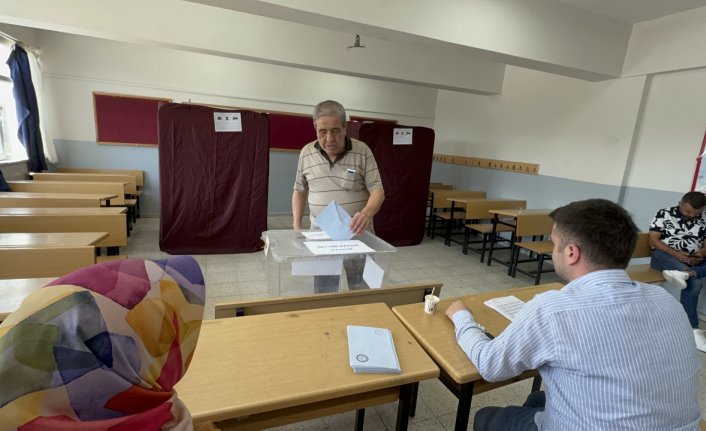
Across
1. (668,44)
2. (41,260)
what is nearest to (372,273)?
(41,260)

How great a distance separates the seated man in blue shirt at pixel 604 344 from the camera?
0.80 m

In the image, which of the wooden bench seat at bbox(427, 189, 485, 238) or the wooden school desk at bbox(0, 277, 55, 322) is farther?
the wooden bench seat at bbox(427, 189, 485, 238)

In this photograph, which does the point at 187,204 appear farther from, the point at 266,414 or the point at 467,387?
the point at 467,387

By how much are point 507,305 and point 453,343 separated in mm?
454

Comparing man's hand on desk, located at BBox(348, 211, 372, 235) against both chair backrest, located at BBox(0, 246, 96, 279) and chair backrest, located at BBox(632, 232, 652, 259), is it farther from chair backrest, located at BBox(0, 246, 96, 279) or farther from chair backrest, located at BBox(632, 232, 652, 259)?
chair backrest, located at BBox(632, 232, 652, 259)

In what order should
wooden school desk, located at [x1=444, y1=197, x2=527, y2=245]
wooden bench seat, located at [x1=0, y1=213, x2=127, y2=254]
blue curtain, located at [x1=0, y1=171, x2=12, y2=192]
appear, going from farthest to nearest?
wooden school desk, located at [x1=444, y1=197, x2=527, y2=245], blue curtain, located at [x1=0, y1=171, x2=12, y2=192], wooden bench seat, located at [x1=0, y1=213, x2=127, y2=254]

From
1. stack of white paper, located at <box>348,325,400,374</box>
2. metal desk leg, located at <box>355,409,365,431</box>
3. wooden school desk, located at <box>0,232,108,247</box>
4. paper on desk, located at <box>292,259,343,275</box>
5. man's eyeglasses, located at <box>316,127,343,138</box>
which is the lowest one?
metal desk leg, located at <box>355,409,365,431</box>

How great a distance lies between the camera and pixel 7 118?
445 cm

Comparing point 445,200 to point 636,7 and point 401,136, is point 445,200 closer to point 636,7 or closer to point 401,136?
point 401,136

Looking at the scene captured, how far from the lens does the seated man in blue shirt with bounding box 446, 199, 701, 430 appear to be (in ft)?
2.62

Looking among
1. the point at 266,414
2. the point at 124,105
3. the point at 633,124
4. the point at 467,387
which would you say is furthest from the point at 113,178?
the point at 633,124

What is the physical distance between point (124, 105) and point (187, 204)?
7.89ft

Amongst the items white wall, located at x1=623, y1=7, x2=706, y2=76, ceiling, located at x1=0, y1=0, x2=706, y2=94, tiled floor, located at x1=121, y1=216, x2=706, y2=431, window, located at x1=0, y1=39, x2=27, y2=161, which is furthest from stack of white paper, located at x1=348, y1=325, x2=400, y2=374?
window, located at x1=0, y1=39, x2=27, y2=161

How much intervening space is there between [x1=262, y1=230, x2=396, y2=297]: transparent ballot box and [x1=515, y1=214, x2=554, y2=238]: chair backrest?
2690 mm
